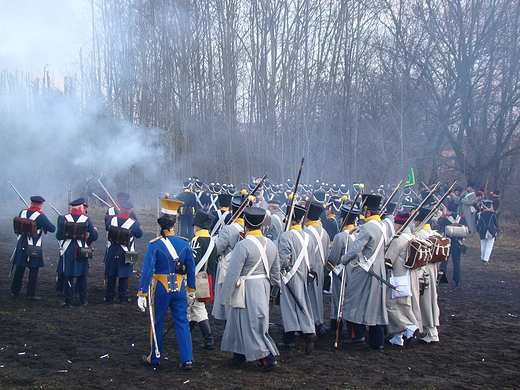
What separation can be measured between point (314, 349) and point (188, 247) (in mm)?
2402

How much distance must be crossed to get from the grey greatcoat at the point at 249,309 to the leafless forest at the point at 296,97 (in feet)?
63.6

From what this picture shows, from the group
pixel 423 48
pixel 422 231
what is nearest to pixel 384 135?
pixel 423 48

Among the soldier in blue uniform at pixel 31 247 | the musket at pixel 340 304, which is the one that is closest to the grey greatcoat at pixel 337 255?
the musket at pixel 340 304

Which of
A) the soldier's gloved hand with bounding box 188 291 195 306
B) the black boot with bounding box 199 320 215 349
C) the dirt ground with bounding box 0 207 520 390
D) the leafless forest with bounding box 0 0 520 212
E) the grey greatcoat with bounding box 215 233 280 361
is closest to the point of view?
the dirt ground with bounding box 0 207 520 390

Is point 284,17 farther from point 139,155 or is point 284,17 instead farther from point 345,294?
point 345,294

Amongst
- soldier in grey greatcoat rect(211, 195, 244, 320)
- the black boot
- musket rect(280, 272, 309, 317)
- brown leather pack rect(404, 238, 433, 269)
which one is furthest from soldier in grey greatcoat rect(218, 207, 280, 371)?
brown leather pack rect(404, 238, 433, 269)

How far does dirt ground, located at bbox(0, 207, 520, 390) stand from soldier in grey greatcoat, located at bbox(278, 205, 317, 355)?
0.92 feet

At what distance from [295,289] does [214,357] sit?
4.43 feet

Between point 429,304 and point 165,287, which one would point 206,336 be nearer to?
point 165,287

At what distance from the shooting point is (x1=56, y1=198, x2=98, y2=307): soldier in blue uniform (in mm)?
9125

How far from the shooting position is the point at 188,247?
21.1 ft

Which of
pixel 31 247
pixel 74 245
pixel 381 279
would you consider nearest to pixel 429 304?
pixel 381 279

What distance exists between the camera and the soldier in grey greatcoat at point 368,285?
7328mm

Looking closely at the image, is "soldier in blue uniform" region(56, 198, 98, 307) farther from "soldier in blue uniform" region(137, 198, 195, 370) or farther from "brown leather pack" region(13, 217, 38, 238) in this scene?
"soldier in blue uniform" region(137, 198, 195, 370)
